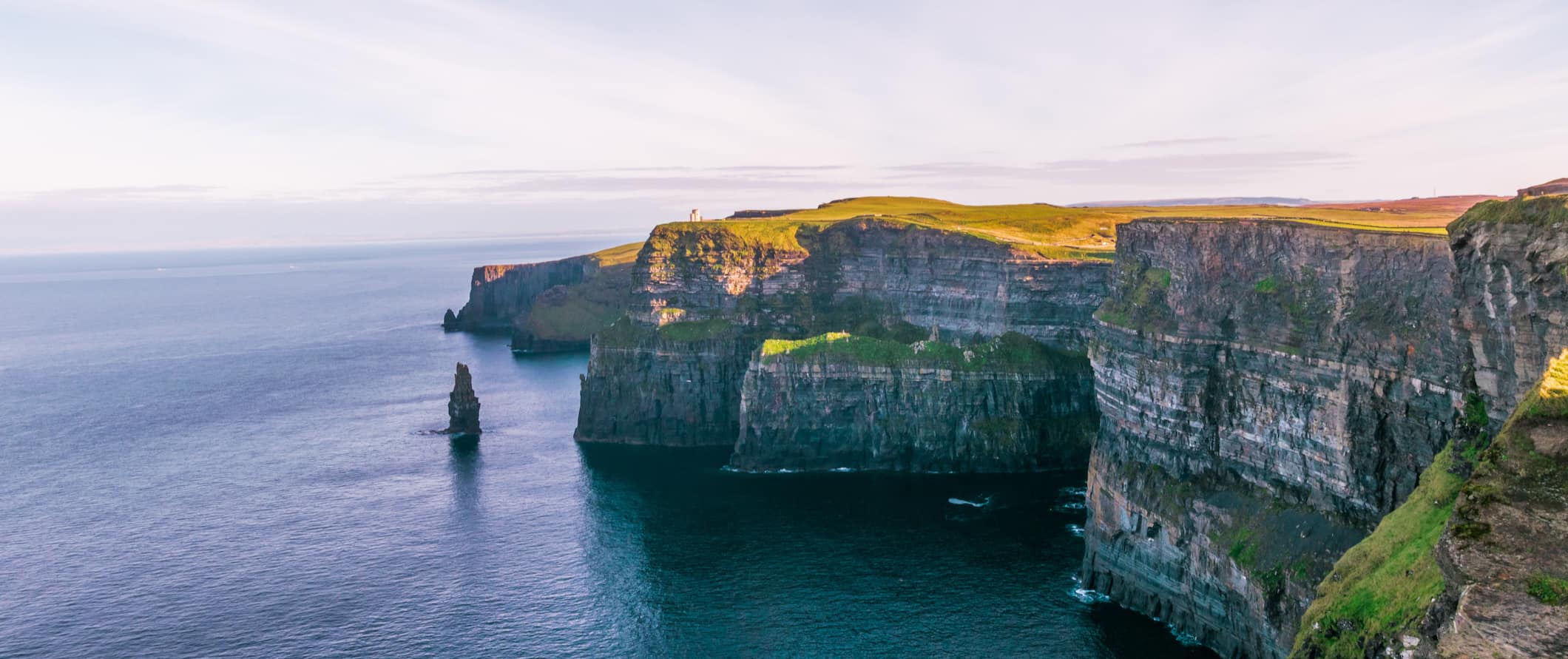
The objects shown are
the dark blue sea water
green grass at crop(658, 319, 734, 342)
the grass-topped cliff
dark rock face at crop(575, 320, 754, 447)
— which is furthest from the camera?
green grass at crop(658, 319, 734, 342)

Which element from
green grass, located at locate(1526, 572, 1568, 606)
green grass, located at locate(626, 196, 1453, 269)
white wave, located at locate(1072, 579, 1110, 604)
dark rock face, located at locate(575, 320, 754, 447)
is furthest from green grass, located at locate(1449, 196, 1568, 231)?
dark rock face, located at locate(575, 320, 754, 447)

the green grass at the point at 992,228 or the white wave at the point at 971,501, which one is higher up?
the green grass at the point at 992,228

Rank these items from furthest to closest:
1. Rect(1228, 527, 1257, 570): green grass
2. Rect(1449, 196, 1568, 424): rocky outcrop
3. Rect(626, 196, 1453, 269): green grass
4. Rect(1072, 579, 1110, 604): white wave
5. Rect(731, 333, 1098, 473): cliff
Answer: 1. Rect(626, 196, 1453, 269): green grass
2. Rect(731, 333, 1098, 473): cliff
3. Rect(1072, 579, 1110, 604): white wave
4. Rect(1228, 527, 1257, 570): green grass
5. Rect(1449, 196, 1568, 424): rocky outcrop

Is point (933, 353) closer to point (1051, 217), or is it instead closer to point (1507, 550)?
point (1051, 217)

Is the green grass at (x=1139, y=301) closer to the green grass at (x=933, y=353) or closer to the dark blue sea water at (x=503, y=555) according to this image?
the dark blue sea water at (x=503, y=555)

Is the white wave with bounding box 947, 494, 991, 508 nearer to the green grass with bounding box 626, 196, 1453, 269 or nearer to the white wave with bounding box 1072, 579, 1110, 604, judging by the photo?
the white wave with bounding box 1072, 579, 1110, 604

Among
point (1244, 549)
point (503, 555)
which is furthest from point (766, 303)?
point (1244, 549)

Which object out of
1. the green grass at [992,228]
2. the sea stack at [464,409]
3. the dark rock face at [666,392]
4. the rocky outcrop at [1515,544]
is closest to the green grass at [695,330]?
the dark rock face at [666,392]
